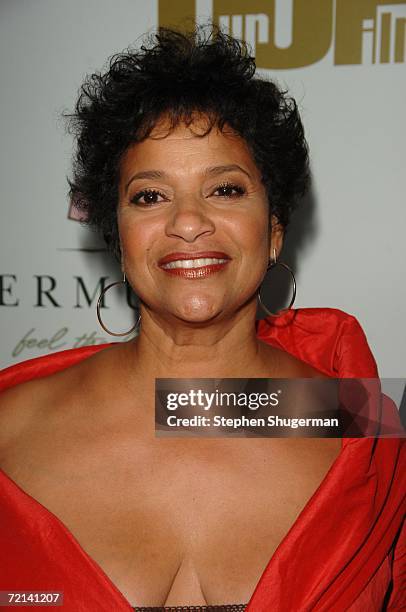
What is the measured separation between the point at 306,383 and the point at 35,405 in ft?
1.52

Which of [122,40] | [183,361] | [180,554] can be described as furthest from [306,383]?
[122,40]

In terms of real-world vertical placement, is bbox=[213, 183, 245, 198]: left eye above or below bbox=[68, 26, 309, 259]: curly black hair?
below

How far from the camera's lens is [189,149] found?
0.90 m

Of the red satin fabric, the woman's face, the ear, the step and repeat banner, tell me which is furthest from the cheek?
the step and repeat banner

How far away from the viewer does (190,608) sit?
0.86m

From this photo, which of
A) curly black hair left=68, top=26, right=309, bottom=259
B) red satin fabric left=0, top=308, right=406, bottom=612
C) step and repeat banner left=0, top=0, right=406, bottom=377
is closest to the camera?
red satin fabric left=0, top=308, right=406, bottom=612

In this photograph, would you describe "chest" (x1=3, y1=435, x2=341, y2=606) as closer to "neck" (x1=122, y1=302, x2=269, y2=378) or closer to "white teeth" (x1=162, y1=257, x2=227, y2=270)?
"neck" (x1=122, y1=302, x2=269, y2=378)

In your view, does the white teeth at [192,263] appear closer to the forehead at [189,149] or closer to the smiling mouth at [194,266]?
the smiling mouth at [194,266]

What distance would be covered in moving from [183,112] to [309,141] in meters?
0.54

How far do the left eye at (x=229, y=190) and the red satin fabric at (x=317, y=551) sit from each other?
0.40 metres

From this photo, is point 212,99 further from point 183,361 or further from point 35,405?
point 35,405

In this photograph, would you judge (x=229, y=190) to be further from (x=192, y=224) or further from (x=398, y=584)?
(x=398, y=584)

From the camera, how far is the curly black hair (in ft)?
3.12

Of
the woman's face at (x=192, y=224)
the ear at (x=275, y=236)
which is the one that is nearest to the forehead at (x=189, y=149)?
the woman's face at (x=192, y=224)
